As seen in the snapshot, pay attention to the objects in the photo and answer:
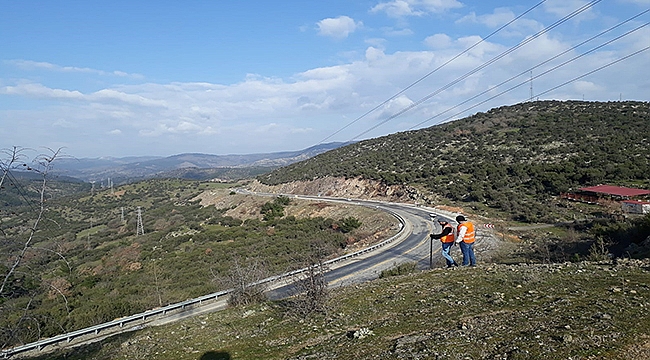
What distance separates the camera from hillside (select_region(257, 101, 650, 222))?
37.6 metres

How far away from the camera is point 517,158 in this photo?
5119 centimetres

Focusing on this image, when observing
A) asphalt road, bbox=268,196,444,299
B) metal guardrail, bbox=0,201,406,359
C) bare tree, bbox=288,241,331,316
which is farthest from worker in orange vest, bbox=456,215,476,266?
asphalt road, bbox=268,196,444,299

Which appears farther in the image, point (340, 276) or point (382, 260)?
point (382, 260)

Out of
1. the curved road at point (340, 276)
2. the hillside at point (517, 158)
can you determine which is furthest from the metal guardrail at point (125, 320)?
the hillside at point (517, 158)

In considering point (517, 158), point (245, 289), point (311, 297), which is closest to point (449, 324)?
point (311, 297)

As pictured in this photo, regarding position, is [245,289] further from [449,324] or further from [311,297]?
[449,324]

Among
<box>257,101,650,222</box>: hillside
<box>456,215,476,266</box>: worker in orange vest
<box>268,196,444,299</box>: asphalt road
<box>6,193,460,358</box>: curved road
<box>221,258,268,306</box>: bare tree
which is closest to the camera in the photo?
<box>456,215,476,266</box>: worker in orange vest

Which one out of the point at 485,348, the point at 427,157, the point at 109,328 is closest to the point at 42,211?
the point at 485,348

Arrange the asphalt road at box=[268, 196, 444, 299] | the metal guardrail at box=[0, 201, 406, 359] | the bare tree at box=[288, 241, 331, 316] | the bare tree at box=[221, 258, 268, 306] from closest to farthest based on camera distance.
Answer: the bare tree at box=[288, 241, 331, 316] → the bare tree at box=[221, 258, 268, 306] → the metal guardrail at box=[0, 201, 406, 359] → the asphalt road at box=[268, 196, 444, 299]

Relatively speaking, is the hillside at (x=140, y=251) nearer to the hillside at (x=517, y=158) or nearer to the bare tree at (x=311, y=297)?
the bare tree at (x=311, y=297)

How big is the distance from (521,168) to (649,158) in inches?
457

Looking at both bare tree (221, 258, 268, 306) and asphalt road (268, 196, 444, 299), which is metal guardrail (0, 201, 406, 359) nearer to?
bare tree (221, 258, 268, 306)

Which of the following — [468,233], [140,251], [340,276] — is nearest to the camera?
[468,233]

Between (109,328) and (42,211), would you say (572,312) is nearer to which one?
(42,211)
